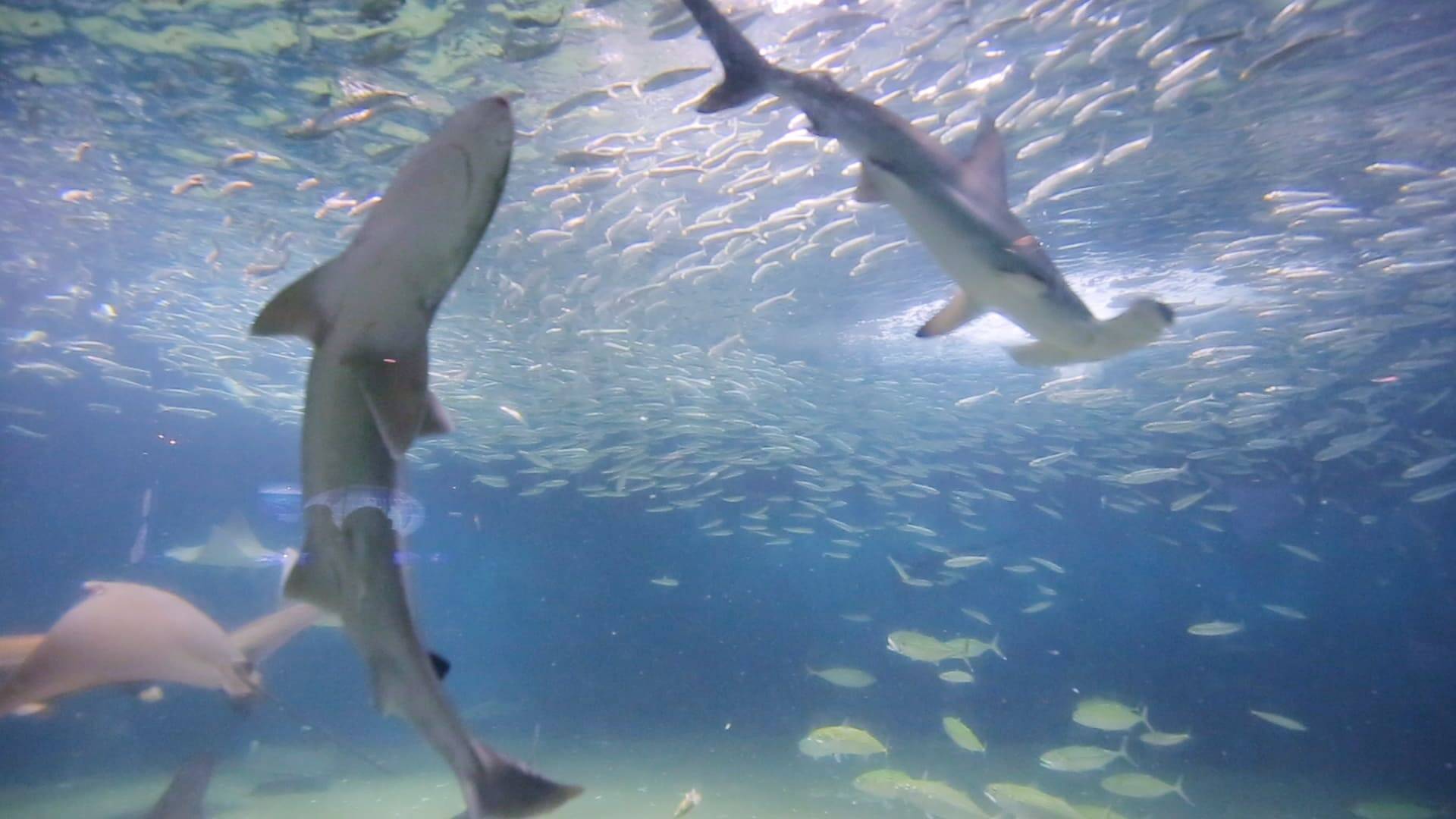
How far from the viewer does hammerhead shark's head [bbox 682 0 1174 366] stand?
265cm

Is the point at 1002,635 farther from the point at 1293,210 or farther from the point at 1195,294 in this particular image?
the point at 1293,210

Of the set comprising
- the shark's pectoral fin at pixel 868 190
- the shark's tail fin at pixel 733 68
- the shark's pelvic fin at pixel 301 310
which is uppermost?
the shark's tail fin at pixel 733 68

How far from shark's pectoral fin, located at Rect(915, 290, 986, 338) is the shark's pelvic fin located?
2220 millimetres

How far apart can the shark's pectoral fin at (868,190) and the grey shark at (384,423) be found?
1.58m

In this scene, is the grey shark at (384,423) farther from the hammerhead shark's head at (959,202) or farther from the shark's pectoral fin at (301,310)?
the hammerhead shark's head at (959,202)

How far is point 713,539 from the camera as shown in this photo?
127 feet

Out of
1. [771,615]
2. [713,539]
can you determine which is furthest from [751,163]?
[771,615]

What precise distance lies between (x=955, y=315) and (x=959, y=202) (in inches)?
24.6

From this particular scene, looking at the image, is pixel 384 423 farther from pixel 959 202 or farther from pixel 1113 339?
pixel 1113 339

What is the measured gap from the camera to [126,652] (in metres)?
3.30

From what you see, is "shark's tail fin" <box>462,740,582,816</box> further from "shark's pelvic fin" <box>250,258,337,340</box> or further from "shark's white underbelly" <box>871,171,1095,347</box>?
"shark's white underbelly" <box>871,171,1095,347</box>

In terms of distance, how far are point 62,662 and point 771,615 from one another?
39.3m

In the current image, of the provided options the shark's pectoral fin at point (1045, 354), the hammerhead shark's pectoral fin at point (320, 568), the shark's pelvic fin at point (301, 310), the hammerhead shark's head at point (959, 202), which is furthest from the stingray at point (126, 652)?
the shark's pectoral fin at point (1045, 354)

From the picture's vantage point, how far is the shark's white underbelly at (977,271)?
267 cm
